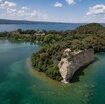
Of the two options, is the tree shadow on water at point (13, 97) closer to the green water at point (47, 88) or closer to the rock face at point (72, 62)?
the green water at point (47, 88)

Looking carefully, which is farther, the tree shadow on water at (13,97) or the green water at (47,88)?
the green water at (47,88)

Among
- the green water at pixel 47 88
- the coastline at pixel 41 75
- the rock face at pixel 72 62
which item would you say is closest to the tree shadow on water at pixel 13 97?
the green water at pixel 47 88

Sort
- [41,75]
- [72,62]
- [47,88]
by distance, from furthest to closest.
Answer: [72,62]
[41,75]
[47,88]

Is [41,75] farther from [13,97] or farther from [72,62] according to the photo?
[13,97]

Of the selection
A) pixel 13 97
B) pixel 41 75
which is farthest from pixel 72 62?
pixel 13 97

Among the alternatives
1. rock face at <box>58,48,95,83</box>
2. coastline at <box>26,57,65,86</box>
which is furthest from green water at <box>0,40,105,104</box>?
rock face at <box>58,48,95,83</box>

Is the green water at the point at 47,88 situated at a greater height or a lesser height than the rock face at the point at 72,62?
lesser
